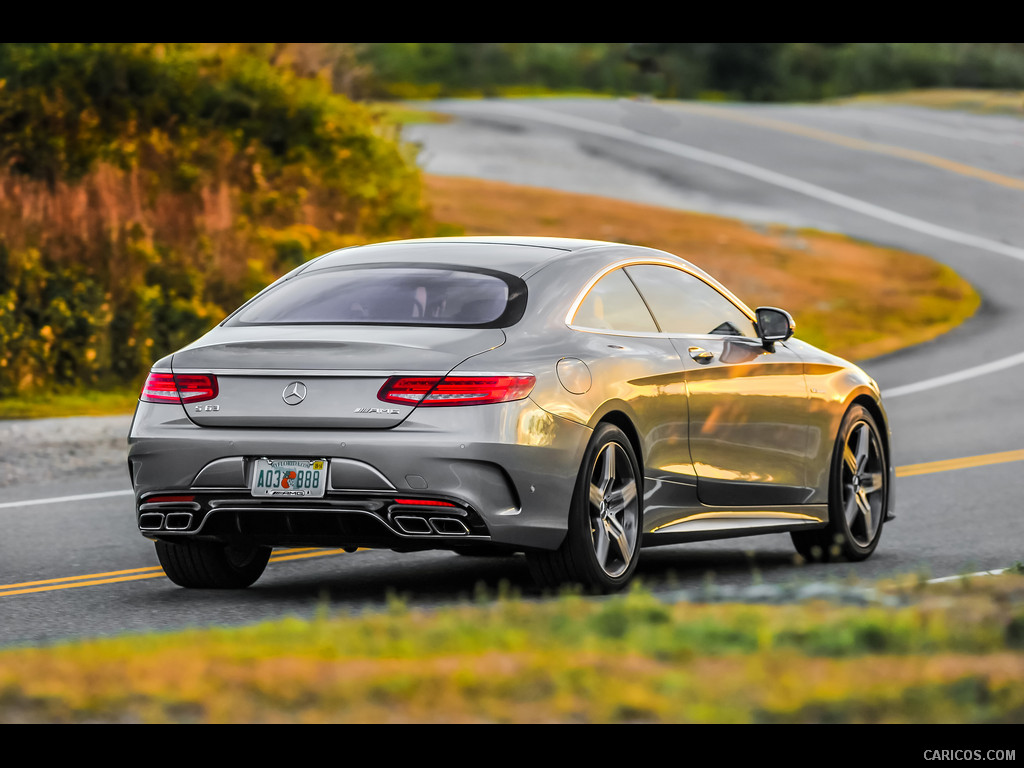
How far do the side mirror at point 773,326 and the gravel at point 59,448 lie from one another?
618 centimetres

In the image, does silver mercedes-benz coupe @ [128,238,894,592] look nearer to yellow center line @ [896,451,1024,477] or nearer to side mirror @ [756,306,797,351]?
side mirror @ [756,306,797,351]

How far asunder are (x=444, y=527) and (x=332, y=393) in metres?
0.72

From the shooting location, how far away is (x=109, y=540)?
10.8m

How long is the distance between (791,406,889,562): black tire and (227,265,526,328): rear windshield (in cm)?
263

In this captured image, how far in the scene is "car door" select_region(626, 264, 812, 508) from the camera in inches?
348

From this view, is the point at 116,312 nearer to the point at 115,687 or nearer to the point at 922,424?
the point at 922,424

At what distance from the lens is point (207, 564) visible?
8.63 m

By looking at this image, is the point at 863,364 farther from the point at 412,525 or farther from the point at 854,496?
the point at 412,525

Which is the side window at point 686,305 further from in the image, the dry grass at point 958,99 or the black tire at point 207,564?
the dry grass at point 958,99

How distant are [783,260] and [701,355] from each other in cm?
2109

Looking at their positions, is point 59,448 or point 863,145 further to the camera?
point 863,145

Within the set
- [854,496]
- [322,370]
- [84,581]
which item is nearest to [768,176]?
[854,496]

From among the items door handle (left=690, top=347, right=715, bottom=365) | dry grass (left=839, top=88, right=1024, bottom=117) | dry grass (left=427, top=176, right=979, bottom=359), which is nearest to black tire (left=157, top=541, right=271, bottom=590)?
door handle (left=690, top=347, right=715, bottom=365)

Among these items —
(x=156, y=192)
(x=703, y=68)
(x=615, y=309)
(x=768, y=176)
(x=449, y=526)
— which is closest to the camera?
(x=449, y=526)
